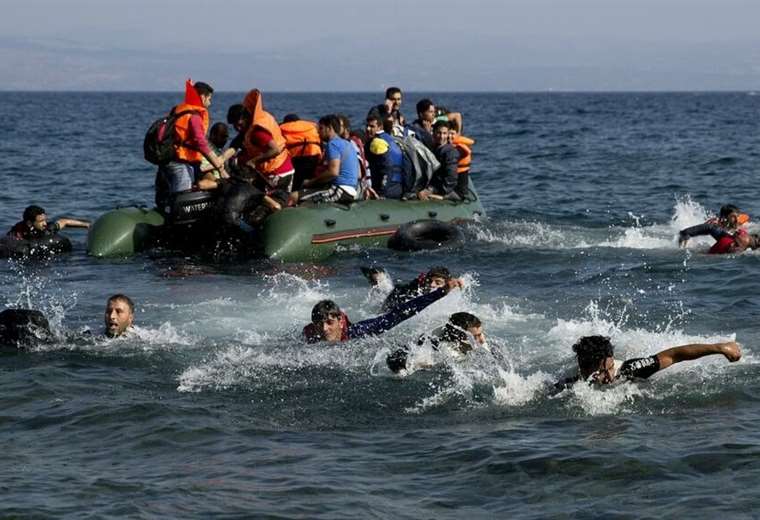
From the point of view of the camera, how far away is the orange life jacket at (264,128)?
15828 millimetres

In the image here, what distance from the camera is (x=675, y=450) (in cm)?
823

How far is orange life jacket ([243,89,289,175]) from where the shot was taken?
51.9ft

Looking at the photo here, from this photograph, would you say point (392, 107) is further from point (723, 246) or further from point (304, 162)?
point (723, 246)

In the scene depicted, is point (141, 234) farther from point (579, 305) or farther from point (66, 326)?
point (579, 305)

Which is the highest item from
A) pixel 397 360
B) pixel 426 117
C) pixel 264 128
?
pixel 426 117

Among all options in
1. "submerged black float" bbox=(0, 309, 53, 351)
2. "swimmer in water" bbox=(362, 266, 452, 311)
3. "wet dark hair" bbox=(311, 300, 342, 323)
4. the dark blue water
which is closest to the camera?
the dark blue water

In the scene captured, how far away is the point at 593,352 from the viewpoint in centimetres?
920

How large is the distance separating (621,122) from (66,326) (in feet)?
172

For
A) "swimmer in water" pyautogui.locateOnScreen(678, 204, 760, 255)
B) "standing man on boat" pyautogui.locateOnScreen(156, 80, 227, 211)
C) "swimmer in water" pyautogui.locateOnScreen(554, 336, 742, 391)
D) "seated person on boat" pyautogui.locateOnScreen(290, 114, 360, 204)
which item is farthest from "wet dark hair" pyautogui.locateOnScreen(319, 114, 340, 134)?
"swimmer in water" pyautogui.locateOnScreen(554, 336, 742, 391)

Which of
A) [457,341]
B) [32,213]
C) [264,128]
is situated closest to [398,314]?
[457,341]

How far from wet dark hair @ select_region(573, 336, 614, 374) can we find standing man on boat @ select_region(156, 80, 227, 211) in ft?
24.8

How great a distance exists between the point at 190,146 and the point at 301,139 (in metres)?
1.80

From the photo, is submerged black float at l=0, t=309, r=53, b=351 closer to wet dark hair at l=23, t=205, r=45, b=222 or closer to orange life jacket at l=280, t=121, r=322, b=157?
wet dark hair at l=23, t=205, r=45, b=222

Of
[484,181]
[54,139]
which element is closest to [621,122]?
[54,139]
